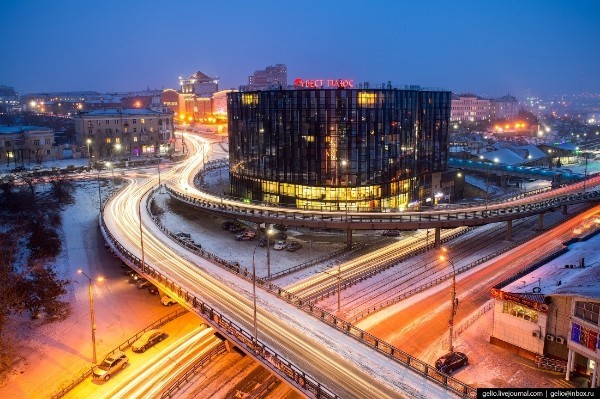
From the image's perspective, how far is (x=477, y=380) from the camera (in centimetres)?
3844

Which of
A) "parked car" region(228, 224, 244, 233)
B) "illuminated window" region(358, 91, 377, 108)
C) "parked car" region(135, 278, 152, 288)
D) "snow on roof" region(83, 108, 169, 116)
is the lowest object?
"parked car" region(135, 278, 152, 288)

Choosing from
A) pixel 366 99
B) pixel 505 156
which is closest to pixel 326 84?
pixel 366 99

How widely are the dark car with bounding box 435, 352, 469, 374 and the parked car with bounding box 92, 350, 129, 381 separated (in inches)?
1089

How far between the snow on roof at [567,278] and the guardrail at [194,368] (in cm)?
2663

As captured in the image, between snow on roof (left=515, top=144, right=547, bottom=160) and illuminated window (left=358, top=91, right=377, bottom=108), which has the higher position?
illuminated window (left=358, top=91, right=377, bottom=108)

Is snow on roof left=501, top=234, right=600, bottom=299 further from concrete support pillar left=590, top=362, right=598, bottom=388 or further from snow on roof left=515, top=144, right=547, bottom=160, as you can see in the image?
snow on roof left=515, top=144, right=547, bottom=160

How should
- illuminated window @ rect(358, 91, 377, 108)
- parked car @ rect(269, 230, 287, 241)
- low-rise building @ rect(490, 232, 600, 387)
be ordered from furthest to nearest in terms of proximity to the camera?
illuminated window @ rect(358, 91, 377, 108), parked car @ rect(269, 230, 287, 241), low-rise building @ rect(490, 232, 600, 387)

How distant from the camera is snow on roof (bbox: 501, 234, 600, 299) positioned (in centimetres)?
3897

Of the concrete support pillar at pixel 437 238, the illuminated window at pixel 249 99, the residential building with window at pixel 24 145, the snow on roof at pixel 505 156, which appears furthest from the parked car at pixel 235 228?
the snow on roof at pixel 505 156

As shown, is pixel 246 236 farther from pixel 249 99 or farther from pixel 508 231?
pixel 508 231

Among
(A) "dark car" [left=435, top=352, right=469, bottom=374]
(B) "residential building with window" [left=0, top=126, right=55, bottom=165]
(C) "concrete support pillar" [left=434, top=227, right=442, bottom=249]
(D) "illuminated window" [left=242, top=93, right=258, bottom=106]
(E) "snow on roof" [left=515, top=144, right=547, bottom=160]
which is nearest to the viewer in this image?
(A) "dark car" [left=435, top=352, right=469, bottom=374]

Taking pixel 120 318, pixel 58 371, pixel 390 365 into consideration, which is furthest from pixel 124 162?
pixel 390 365

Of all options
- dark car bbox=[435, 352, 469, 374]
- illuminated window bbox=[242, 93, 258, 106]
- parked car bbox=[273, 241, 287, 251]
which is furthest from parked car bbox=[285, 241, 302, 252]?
dark car bbox=[435, 352, 469, 374]

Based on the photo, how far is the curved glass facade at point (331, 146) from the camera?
84125 millimetres
